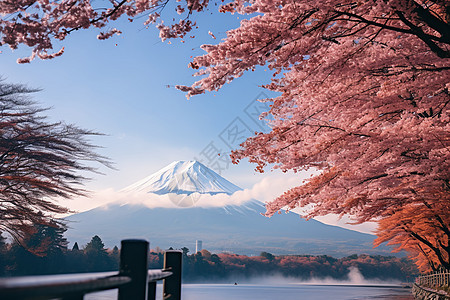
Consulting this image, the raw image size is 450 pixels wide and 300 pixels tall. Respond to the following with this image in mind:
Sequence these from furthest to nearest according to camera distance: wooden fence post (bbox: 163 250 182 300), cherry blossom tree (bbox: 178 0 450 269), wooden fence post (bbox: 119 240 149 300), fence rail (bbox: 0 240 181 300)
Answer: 1. cherry blossom tree (bbox: 178 0 450 269)
2. wooden fence post (bbox: 163 250 182 300)
3. wooden fence post (bbox: 119 240 149 300)
4. fence rail (bbox: 0 240 181 300)

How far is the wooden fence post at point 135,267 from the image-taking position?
2.15 metres

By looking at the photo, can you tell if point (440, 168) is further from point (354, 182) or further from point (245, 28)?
point (245, 28)

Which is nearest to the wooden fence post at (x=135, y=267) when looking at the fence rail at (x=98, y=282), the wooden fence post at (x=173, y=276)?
the fence rail at (x=98, y=282)

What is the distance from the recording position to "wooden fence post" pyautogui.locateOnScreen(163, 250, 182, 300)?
13.5 feet

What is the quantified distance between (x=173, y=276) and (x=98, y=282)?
2.73m

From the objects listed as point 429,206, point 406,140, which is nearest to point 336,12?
point 406,140

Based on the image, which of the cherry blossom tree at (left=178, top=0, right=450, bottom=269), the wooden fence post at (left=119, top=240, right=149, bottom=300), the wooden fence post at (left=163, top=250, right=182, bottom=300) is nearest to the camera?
the wooden fence post at (left=119, top=240, right=149, bottom=300)

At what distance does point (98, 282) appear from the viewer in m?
1.57

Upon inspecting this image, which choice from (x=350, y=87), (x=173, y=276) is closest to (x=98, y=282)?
(x=173, y=276)

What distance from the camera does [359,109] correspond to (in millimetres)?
9102

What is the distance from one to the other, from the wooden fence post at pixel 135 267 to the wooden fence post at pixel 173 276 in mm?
1931

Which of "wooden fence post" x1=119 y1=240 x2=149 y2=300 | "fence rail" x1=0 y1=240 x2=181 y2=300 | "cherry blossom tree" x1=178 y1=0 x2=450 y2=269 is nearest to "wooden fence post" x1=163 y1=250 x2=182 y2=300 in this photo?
"fence rail" x1=0 y1=240 x2=181 y2=300

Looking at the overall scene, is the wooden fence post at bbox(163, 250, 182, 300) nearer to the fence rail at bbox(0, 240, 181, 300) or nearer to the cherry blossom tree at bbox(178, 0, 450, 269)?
the fence rail at bbox(0, 240, 181, 300)

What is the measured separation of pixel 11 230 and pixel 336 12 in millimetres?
16980
